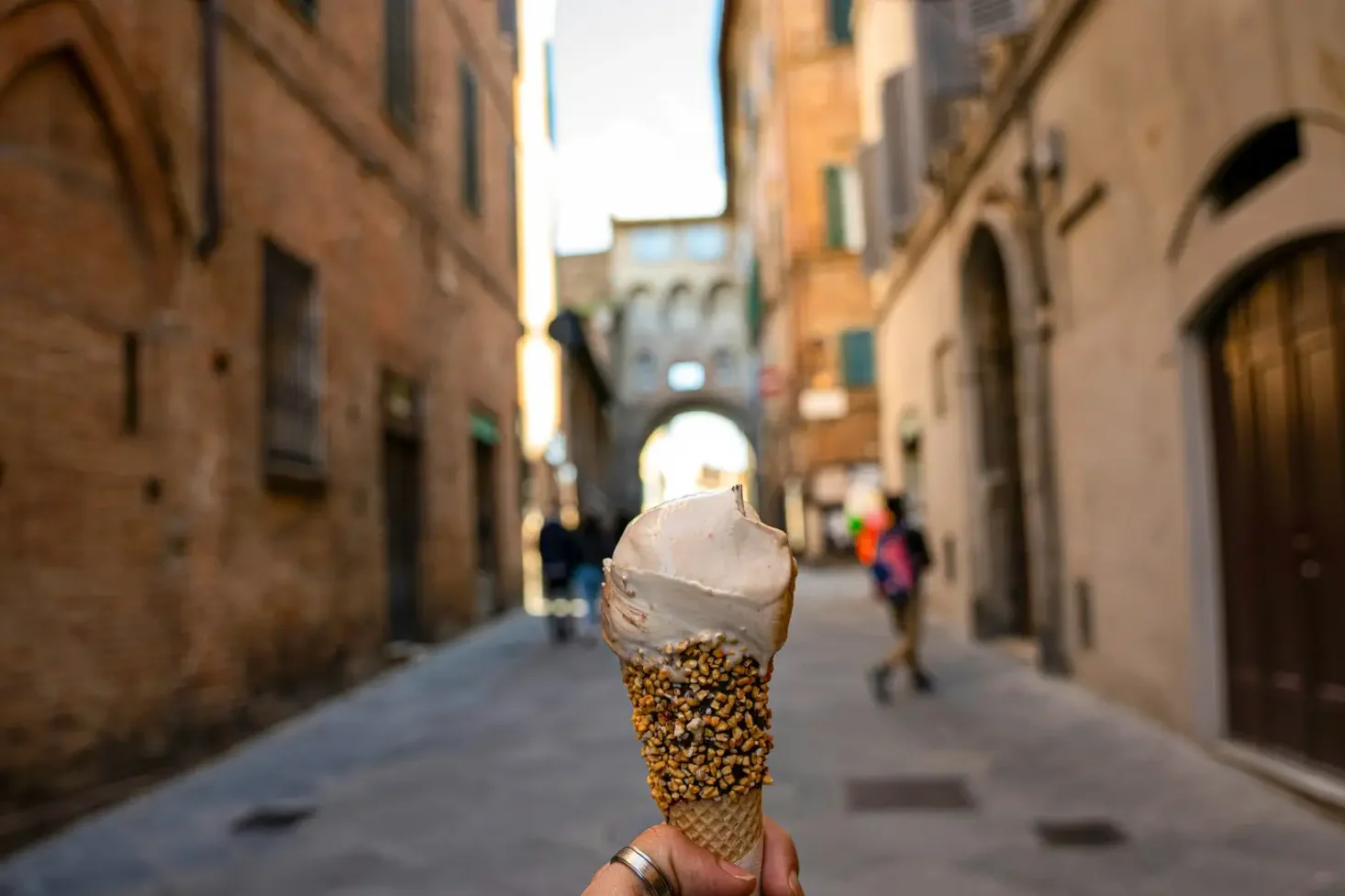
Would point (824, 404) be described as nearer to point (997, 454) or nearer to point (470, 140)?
point (470, 140)

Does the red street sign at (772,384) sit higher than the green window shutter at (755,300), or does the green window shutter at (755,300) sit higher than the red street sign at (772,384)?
the green window shutter at (755,300)

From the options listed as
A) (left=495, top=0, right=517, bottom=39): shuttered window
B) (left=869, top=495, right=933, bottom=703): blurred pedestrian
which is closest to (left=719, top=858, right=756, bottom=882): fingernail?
(left=869, top=495, right=933, bottom=703): blurred pedestrian

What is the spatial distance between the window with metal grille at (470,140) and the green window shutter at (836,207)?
12031 mm

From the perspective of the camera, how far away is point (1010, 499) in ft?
40.1

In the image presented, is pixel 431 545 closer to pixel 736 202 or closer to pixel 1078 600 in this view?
pixel 1078 600

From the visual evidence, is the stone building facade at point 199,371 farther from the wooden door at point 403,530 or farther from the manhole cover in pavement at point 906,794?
the manhole cover in pavement at point 906,794

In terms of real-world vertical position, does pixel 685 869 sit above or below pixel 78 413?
below

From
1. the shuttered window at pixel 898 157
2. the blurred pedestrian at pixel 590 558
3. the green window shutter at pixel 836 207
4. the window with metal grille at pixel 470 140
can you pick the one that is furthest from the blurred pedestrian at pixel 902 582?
the green window shutter at pixel 836 207

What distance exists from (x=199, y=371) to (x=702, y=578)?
6.48 metres

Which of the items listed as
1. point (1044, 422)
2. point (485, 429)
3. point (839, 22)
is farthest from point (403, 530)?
point (839, 22)

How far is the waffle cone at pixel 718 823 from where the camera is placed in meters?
1.62

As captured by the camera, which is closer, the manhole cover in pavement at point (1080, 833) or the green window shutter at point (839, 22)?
the manhole cover in pavement at point (1080, 833)

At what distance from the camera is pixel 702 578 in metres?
1.56

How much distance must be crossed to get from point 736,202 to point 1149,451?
1658 inches
